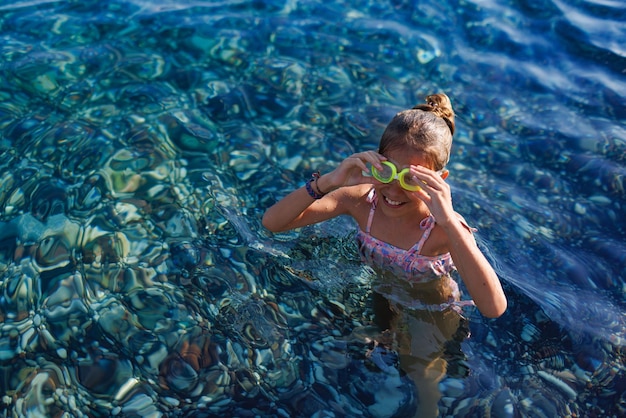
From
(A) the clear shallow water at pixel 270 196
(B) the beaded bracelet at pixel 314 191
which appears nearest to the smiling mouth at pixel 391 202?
(B) the beaded bracelet at pixel 314 191

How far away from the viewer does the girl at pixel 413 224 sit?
3477 mm

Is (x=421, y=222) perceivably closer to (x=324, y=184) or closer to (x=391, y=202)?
(x=391, y=202)

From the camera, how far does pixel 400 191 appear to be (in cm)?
371

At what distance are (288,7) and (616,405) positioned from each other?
5.44 metres

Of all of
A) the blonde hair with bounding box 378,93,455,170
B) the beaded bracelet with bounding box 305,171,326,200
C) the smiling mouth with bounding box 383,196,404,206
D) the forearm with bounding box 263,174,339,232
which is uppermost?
the blonde hair with bounding box 378,93,455,170

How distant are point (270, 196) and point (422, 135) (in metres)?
1.76

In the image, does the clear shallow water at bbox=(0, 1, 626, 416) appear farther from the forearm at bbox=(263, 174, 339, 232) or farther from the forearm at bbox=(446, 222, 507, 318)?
the forearm at bbox=(446, 222, 507, 318)

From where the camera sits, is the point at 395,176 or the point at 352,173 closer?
the point at 395,176

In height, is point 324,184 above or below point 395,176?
below

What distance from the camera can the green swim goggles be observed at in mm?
3484

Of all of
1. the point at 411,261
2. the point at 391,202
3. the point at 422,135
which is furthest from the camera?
the point at 411,261

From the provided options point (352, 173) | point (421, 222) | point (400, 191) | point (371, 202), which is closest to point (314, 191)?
point (352, 173)

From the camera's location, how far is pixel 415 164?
11.7 ft

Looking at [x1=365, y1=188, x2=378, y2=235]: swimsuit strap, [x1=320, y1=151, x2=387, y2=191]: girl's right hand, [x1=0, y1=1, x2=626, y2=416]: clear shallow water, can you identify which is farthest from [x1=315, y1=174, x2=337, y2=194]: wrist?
[x1=0, y1=1, x2=626, y2=416]: clear shallow water
